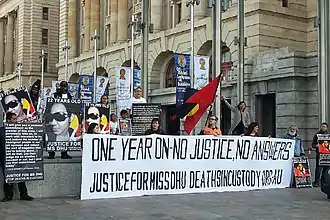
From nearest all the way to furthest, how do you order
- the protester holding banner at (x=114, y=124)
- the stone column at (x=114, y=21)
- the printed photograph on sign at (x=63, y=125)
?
the printed photograph on sign at (x=63, y=125) < the protester holding banner at (x=114, y=124) < the stone column at (x=114, y=21)

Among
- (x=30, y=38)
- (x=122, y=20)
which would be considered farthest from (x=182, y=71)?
(x=30, y=38)

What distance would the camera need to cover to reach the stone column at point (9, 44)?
86750 millimetres

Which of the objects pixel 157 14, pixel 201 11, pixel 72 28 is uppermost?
pixel 72 28

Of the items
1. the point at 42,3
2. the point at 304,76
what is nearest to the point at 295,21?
the point at 304,76

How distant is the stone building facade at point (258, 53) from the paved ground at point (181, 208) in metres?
10.2

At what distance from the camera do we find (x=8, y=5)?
3455 inches

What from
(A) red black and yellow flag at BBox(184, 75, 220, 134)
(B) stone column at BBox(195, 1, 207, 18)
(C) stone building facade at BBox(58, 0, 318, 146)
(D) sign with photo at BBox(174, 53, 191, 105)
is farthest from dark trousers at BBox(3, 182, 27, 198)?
(B) stone column at BBox(195, 1, 207, 18)

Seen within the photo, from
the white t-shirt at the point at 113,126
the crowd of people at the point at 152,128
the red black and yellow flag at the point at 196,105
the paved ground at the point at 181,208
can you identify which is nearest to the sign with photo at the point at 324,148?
the crowd of people at the point at 152,128

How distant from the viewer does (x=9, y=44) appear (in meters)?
87.1

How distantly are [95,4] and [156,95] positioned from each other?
730 inches

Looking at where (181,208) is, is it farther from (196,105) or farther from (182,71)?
(182,71)

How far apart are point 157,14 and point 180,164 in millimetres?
33215

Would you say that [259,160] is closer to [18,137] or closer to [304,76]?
[18,137]

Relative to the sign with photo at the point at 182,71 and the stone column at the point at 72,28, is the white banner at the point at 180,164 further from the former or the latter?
the stone column at the point at 72,28
